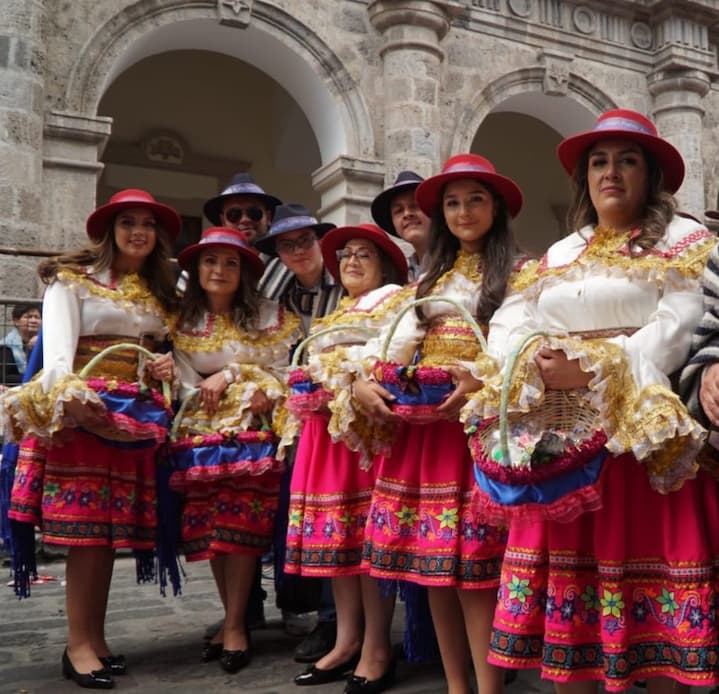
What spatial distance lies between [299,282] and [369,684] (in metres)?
2.01

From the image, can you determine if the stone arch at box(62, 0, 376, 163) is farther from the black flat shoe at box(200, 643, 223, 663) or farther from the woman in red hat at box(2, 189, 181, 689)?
the black flat shoe at box(200, 643, 223, 663)

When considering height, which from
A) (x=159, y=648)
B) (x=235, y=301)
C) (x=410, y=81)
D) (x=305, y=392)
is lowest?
(x=159, y=648)

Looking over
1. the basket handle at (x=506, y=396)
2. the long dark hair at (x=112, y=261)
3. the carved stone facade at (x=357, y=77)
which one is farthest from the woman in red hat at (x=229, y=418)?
the carved stone facade at (x=357, y=77)

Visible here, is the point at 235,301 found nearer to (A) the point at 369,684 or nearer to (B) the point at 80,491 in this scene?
(B) the point at 80,491

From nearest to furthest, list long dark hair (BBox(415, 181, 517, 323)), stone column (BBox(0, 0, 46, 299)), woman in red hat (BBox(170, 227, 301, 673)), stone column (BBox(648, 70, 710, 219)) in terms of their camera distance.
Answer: long dark hair (BBox(415, 181, 517, 323)) → woman in red hat (BBox(170, 227, 301, 673)) → stone column (BBox(0, 0, 46, 299)) → stone column (BBox(648, 70, 710, 219))

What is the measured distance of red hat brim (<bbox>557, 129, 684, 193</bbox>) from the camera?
2504mm

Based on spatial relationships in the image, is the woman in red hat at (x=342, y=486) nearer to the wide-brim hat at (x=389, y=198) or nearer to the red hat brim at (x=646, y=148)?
the wide-brim hat at (x=389, y=198)

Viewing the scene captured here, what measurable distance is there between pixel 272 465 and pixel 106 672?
1.10m

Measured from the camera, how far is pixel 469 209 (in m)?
3.09

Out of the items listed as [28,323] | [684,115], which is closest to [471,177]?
[28,323]

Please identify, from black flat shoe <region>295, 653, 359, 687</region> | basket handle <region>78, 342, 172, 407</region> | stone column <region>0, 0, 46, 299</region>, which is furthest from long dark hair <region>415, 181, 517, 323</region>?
stone column <region>0, 0, 46, 299</region>

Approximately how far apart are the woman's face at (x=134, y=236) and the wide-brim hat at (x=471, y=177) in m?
1.37

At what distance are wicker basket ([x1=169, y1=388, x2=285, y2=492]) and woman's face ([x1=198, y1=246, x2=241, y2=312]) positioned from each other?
0.56 m

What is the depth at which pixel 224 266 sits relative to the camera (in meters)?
3.96
